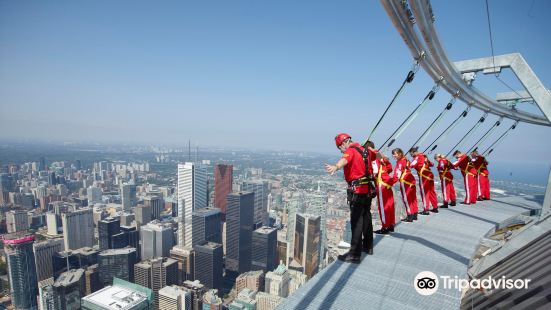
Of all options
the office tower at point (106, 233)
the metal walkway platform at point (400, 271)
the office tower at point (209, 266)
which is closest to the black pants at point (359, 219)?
the metal walkway platform at point (400, 271)

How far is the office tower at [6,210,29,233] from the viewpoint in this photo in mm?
42188

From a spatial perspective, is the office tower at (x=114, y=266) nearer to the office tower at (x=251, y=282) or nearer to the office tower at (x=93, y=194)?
the office tower at (x=251, y=282)

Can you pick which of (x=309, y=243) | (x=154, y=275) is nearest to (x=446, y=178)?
(x=309, y=243)

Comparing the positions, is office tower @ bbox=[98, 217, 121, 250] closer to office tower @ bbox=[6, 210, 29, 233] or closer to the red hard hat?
office tower @ bbox=[6, 210, 29, 233]

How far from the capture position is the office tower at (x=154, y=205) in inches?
2286

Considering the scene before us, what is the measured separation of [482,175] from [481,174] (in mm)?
89

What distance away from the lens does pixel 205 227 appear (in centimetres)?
5072

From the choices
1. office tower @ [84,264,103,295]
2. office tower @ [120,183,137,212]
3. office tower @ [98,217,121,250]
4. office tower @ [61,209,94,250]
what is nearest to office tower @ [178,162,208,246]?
office tower @ [120,183,137,212]

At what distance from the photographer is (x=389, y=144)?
4633mm

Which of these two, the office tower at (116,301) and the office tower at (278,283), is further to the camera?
the office tower at (278,283)

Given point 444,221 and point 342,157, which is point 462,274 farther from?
point 444,221

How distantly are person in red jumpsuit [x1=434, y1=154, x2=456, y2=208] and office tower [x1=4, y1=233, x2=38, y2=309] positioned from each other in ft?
141

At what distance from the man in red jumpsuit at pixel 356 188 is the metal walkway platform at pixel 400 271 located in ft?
0.88

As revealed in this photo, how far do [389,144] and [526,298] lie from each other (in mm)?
2814
